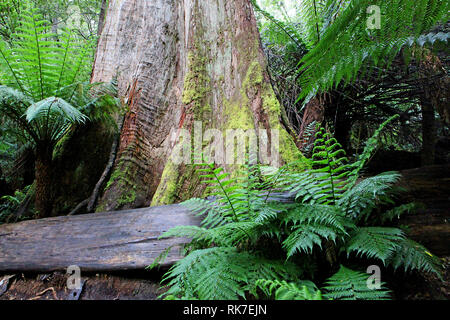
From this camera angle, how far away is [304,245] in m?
0.93

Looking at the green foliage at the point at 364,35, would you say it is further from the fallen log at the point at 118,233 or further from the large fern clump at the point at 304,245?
the fallen log at the point at 118,233

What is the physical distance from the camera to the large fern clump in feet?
2.95

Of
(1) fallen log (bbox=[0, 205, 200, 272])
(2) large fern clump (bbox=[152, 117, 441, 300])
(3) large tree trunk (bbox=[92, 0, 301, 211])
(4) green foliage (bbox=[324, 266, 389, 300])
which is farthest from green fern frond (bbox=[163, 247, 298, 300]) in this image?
(3) large tree trunk (bbox=[92, 0, 301, 211])

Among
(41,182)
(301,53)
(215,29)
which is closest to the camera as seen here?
(41,182)

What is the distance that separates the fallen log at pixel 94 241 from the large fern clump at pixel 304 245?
1.36 feet

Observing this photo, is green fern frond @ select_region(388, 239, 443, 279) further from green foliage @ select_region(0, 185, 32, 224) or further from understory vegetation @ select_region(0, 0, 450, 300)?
green foliage @ select_region(0, 185, 32, 224)

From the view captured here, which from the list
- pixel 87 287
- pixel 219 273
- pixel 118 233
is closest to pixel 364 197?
pixel 219 273

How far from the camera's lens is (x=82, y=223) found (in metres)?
1.83

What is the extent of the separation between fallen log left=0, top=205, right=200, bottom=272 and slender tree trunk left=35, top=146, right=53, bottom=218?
0.63 ft

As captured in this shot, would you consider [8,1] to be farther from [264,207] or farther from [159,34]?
[264,207]

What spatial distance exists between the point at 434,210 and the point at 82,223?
A: 90.3 inches

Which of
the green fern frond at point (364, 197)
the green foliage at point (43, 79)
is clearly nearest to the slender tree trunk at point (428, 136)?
the green fern frond at point (364, 197)

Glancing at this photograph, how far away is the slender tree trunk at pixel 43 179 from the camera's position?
206cm
